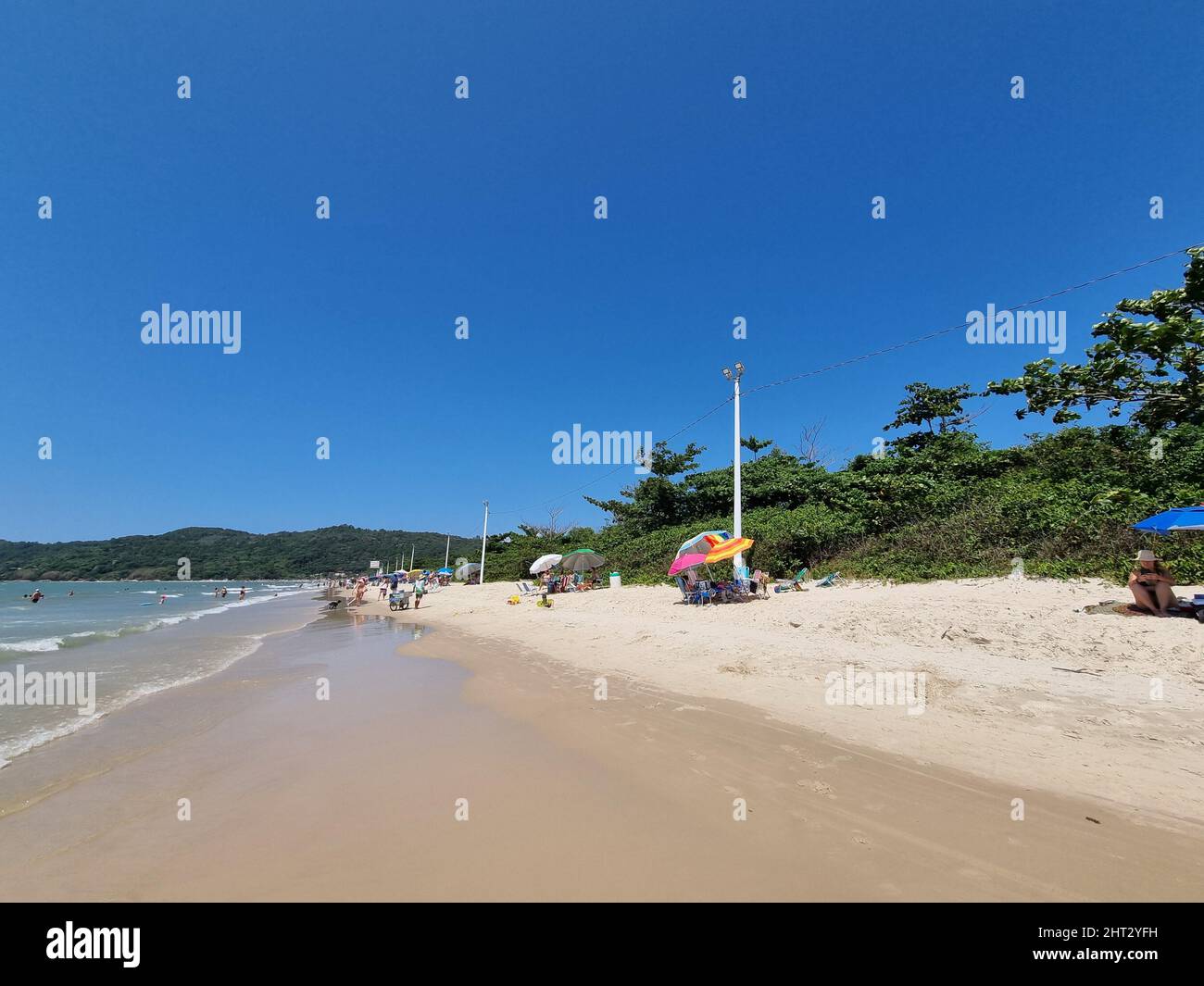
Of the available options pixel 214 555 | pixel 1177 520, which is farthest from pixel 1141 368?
pixel 214 555

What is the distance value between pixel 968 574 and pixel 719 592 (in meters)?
5.97

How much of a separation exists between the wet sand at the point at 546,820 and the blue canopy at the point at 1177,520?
24.6 ft

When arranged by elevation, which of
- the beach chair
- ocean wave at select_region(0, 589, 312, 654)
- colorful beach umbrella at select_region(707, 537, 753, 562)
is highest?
colorful beach umbrella at select_region(707, 537, 753, 562)

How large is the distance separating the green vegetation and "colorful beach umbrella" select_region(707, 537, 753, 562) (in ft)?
9.88

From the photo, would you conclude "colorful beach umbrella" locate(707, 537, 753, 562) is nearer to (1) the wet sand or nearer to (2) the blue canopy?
(2) the blue canopy

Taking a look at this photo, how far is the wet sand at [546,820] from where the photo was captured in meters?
2.93

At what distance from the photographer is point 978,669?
6.74m

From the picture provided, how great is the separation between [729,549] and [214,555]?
162 metres

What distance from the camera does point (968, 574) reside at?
1228 centimetres

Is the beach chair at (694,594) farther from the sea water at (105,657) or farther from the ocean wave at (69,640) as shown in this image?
the ocean wave at (69,640)

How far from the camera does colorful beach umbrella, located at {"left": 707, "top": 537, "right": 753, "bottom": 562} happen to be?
14984 millimetres

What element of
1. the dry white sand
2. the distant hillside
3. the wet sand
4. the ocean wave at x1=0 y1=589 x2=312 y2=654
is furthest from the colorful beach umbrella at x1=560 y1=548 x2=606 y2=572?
the distant hillside
